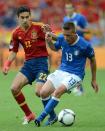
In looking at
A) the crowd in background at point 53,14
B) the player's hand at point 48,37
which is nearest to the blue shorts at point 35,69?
the player's hand at point 48,37

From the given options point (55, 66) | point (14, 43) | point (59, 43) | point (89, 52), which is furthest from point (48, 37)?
point (55, 66)

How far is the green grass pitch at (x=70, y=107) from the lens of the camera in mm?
10250

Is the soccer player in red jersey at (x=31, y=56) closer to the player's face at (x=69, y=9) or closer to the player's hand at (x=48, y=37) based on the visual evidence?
the player's hand at (x=48, y=37)

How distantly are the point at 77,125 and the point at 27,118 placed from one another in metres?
1.03

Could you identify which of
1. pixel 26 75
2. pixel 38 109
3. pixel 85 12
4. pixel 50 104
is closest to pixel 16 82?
pixel 26 75

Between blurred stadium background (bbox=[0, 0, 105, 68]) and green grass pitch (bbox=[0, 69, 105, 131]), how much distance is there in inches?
289

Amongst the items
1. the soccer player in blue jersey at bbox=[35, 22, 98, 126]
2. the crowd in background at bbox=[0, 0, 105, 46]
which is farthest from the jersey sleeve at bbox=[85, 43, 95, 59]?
the crowd in background at bbox=[0, 0, 105, 46]

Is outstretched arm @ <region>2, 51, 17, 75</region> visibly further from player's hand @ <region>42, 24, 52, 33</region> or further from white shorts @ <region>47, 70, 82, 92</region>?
player's hand @ <region>42, 24, 52, 33</region>

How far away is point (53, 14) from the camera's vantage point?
2802cm

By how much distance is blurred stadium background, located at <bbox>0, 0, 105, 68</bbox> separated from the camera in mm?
26219

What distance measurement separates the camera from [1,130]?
9938 millimetres

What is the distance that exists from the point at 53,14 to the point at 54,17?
0.24 m

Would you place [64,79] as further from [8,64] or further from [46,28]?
[8,64]

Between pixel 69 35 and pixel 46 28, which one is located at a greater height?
pixel 46 28
